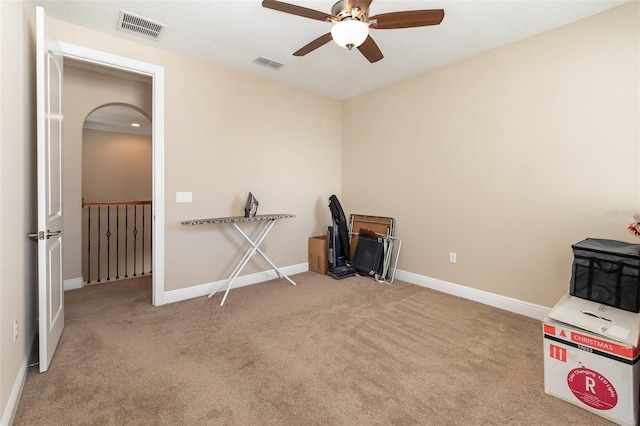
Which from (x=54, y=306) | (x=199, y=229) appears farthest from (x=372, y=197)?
(x=54, y=306)

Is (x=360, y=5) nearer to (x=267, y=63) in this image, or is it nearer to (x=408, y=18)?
(x=408, y=18)

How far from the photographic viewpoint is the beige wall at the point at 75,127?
3.46 m

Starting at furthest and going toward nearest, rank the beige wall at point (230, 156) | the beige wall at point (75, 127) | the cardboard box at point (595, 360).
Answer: the beige wall at point (75, 127) → the beige wall at point (230, 156) → the cardboard box at point (595, 360)

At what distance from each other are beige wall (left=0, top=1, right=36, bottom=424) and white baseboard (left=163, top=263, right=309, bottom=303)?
1160 mm

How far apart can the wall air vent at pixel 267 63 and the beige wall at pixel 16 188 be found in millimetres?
1819

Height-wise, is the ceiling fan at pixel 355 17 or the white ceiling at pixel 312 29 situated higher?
the white ceiling at pixel 312 29

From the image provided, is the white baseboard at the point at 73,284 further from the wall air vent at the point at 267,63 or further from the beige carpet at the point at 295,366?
the wall air vent at the point at 267,63

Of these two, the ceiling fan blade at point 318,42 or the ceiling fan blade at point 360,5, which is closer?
the ceiling fan blade at point 360,5

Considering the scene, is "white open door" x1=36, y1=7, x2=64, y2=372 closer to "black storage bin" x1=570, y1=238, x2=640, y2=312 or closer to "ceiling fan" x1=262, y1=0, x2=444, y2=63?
"ceiling fan" x1=262, y1=0, x2=444, y2=63

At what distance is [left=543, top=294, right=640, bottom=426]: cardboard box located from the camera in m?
1.52

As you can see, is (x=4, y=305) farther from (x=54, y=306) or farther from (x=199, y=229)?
(x=199, y=229)

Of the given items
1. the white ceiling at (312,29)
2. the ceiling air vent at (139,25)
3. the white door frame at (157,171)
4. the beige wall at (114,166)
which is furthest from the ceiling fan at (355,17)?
the beige wall at (114,166)

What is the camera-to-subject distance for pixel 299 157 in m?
4.29

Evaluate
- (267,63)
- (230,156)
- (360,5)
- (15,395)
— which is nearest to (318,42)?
(360,5)
